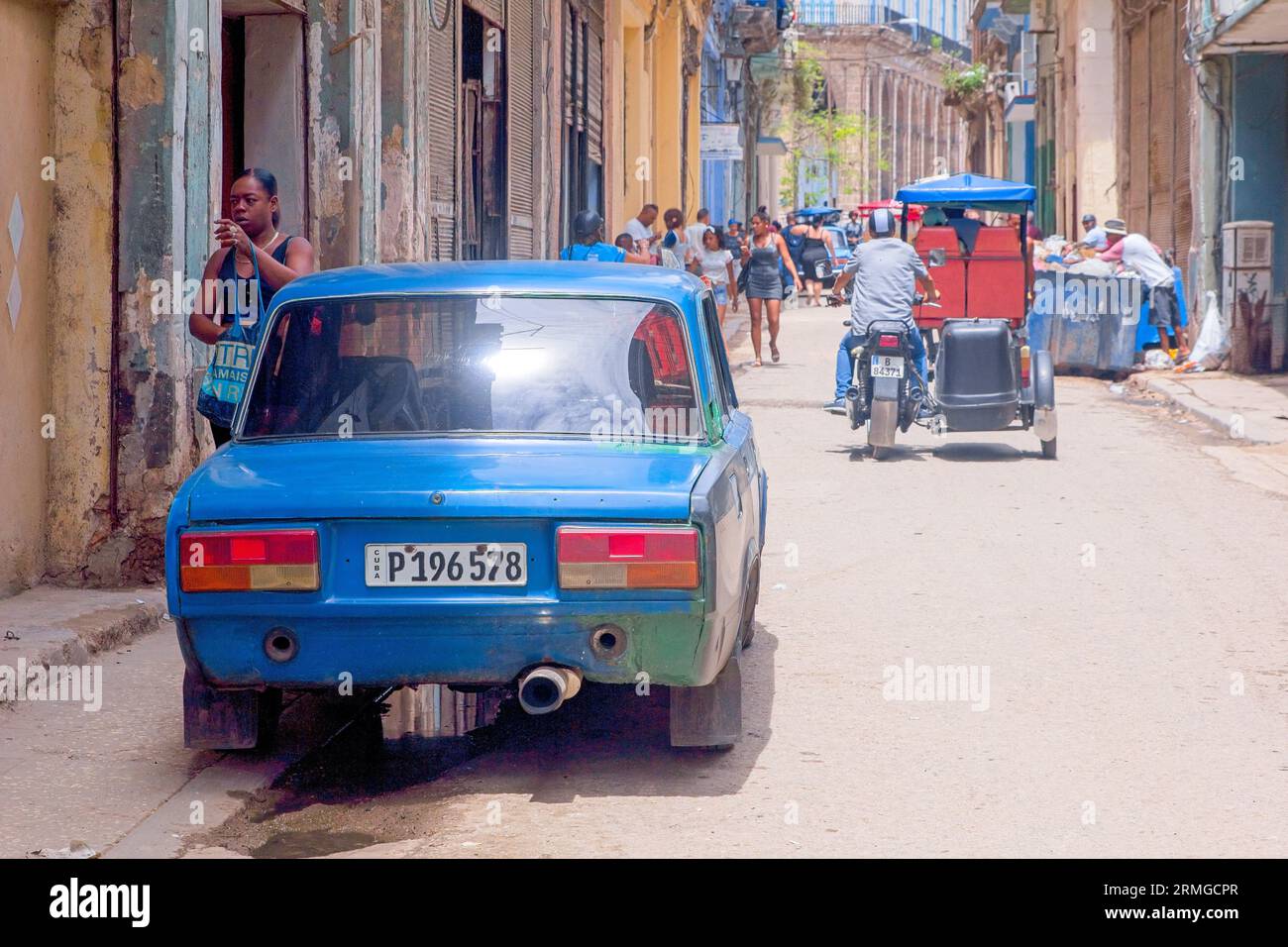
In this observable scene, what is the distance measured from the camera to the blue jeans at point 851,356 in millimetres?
13312

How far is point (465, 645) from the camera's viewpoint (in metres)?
4.94

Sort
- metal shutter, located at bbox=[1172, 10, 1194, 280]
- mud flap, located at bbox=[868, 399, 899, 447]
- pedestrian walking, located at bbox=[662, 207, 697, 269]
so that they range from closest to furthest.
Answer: mud flap, located at bbox=[868, 399, 899, 447] < pedestrian walking, located at bbox=[662, 207, 697, 269] < metal shutter, located at bbox=[1172, 10, 1194, 280]

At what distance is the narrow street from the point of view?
4.73 meters

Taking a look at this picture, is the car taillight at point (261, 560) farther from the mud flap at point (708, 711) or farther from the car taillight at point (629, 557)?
the mud flap at point (708, 711)

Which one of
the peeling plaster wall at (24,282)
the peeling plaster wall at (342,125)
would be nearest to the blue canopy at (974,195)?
the peeling plaster wall at (342,125)

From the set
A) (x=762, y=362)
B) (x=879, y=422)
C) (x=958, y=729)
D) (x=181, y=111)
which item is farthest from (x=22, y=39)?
(x=762, y=362)

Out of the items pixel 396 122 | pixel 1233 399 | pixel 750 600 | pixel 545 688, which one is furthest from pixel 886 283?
pixel 545 688

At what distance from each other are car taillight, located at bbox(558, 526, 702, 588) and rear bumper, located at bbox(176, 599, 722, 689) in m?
0.07

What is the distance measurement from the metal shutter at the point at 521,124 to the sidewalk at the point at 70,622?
33.2 feet

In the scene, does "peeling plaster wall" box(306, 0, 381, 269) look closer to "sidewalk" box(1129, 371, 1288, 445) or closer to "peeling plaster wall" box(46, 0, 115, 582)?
"peeling plaster wall" box(46, 0, 115, 582)

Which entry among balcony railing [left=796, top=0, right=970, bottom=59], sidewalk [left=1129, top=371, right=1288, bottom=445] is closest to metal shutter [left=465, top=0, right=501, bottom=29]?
sidewalk [left=1129, top=371, right=1288, bottom=445]

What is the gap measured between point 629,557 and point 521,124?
546 inches

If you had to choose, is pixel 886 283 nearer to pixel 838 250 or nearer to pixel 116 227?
pixel 116 227

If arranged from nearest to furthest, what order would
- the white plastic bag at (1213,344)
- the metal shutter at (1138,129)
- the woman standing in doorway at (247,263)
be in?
1. the woman standing in doorway at (247,263)
2. the white plastic bag at (1213,344)
3. the metal shutter at (1138,129)
